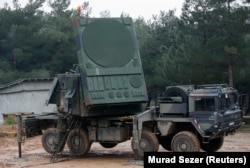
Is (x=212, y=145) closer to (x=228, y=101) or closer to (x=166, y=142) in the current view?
(x=166, y=142)

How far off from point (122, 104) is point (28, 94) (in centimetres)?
1925

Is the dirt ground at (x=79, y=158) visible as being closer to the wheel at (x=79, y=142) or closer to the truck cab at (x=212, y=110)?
the wheel at (x=79, y=142)

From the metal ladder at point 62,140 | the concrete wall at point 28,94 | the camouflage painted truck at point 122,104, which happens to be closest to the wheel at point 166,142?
the camouflage painted truck at point 122,104

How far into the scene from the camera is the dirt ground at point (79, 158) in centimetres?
1477

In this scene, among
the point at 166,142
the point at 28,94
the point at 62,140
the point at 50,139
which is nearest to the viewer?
the point at 166,142

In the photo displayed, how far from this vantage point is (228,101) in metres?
14.0

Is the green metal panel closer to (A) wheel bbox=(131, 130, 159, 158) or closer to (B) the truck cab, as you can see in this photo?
(A) wheel bbox=(131, 130, 159, 158)

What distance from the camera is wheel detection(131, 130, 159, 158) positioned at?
14.6m

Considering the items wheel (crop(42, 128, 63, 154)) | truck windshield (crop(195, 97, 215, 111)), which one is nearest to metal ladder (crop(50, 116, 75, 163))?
wheel (crop(42, 128, 63, 154))

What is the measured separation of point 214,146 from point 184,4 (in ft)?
58.4

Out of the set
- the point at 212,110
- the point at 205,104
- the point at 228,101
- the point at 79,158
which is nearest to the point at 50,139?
the point at 79,158

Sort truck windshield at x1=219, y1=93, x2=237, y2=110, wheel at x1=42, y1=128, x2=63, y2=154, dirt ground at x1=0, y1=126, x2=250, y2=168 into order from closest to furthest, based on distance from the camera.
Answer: truck windshield at x1=219, y1=93, x2=237, y2=110, dirt ground at x1=0, y1=126, x2=250, y2=168, wheel at x1=42, y1=128, x2=63, y2=154

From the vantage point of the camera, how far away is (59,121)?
636 inches

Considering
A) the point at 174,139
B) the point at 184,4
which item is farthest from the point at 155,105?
the point at 184,4
